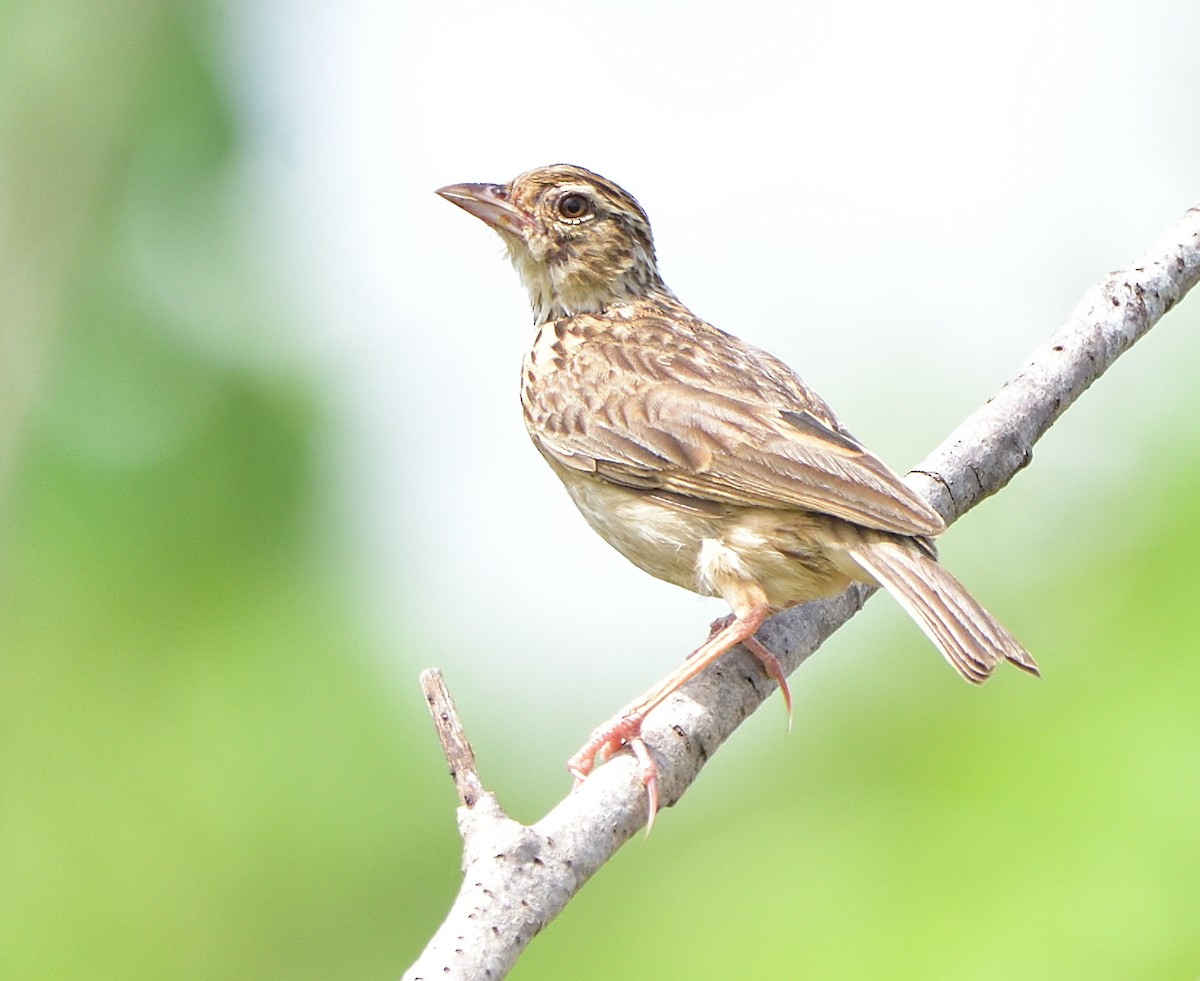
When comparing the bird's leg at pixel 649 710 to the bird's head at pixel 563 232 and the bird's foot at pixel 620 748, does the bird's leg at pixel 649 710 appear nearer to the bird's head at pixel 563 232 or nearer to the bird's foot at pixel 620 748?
the bird's foot at pixel 620 748

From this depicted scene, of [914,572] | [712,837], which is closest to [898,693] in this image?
[712,837]

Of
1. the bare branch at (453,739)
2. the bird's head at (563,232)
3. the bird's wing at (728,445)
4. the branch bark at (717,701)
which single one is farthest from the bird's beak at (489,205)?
the bare branch at (453,739)

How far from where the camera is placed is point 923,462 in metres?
5.84

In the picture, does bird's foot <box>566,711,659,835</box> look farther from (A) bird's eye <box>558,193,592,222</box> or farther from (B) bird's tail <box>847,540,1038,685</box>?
(A) bird's eye <box>558,193,592,222</box>

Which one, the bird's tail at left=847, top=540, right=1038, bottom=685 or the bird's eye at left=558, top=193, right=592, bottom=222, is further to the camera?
the bird's eye at left=558, top=193, right=592, bottom=222

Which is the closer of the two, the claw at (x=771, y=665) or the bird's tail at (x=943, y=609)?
the bird's tail at (x=943, y=609)

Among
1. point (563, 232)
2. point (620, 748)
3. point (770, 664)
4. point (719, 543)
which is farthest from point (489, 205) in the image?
point (620, 748)

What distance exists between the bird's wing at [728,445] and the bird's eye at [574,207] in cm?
88

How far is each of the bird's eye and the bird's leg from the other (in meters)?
2.10

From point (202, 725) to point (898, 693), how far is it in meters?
4.73

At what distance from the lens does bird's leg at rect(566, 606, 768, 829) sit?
429 cm

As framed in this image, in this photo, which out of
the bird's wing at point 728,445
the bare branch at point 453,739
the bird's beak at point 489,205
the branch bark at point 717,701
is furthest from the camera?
the bird's beak at point 489,205

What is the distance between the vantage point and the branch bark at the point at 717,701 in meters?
3.50

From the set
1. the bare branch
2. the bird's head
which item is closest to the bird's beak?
the bird's head
